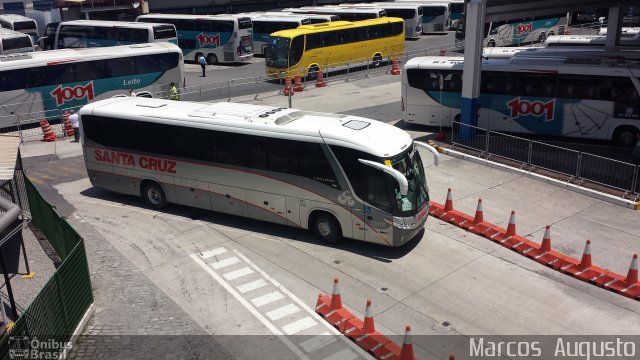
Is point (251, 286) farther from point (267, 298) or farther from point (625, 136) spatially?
point (625, 136)

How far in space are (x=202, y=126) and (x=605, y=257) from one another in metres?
10.4

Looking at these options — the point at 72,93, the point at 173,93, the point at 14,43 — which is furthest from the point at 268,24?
the point at 72,93

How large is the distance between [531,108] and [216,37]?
25.4 m

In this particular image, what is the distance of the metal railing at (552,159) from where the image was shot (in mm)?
17453

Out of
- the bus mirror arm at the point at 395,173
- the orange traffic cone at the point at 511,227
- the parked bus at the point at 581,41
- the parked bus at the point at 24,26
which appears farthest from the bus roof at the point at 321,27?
the parked bus at the point at 24,26

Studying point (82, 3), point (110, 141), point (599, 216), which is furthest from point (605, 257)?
point (82, 3)

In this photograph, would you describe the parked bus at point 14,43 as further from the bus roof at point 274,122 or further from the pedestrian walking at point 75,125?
the bus roof at point 274,122

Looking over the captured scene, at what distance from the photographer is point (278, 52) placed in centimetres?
3369

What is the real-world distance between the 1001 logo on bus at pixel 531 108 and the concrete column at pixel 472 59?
168cm

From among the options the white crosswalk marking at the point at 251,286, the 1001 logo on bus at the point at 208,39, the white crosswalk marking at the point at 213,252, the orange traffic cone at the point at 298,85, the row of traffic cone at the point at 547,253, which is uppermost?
the 1001 logo on bus at the point at 208,39

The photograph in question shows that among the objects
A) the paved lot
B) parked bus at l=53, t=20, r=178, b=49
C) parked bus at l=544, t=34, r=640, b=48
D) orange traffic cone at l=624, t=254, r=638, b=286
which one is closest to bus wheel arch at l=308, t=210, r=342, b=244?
the paved lot

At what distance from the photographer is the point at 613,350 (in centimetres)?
1030

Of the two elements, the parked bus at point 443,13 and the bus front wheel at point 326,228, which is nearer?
the bus front wheel at point 326,228

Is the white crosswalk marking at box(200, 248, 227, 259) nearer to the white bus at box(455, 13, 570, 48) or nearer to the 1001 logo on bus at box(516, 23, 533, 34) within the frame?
the white bus at box(455, 13, 570, 48)
